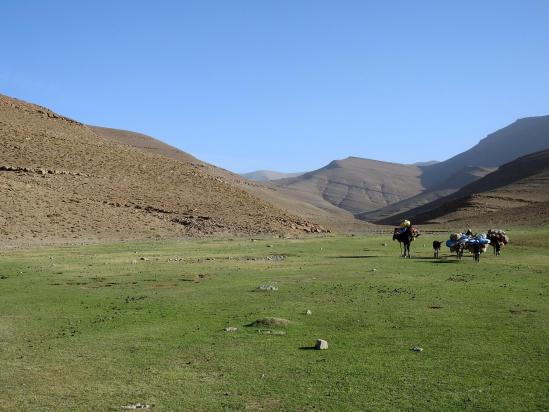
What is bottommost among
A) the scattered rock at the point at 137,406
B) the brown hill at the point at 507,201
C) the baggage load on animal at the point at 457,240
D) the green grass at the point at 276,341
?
the scattered rock at the point at 137,406

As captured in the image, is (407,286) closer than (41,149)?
Yes

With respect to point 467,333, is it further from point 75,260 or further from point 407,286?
point 75,260

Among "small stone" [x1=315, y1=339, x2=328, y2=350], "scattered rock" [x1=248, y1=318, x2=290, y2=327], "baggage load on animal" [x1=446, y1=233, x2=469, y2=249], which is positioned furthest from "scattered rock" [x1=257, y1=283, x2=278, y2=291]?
"baggage load on animal" [x1=446, y1=233, x2=469, y2=249]

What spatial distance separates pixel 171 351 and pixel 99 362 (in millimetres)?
1538

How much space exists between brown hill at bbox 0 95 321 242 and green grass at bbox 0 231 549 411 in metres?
35.8

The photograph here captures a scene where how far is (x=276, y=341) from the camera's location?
46.3ft

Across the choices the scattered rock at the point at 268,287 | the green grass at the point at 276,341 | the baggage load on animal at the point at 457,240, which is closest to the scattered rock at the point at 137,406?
the green grass at the point at 276,341

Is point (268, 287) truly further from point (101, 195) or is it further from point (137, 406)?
point (101, 195)

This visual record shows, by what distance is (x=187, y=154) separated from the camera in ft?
615

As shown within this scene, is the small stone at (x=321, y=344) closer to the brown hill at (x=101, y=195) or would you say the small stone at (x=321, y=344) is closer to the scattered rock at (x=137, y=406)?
the scattered rock at (x=137, y=406)

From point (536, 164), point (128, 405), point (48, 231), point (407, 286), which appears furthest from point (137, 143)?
point (128, 405)

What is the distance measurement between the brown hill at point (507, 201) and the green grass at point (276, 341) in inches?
2534

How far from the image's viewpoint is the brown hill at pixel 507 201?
9025cm

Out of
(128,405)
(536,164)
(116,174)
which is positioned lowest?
(128,405)
